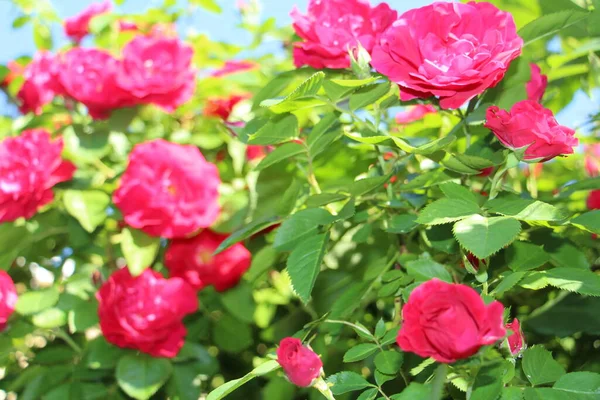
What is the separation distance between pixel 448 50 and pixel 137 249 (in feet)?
2.24

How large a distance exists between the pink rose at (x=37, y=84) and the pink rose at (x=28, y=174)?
0.84 feet

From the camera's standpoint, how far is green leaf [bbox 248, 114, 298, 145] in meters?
0.84

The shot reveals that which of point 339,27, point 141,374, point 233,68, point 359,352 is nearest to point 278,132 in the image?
point 339,27

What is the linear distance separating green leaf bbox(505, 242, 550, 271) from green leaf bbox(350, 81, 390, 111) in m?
0.23

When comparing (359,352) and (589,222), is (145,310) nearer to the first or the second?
(359,352)

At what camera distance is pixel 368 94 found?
0.81 metres

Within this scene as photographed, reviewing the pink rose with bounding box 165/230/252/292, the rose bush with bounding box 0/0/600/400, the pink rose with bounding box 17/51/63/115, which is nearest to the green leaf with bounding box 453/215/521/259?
the rose bush with bounding box 0/0/600/400

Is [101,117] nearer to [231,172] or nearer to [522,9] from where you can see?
[231,172]

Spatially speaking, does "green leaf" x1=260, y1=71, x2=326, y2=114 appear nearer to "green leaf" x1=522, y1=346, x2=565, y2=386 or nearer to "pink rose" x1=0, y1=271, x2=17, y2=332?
"green leaf" x1=522, y1=346, x2=565, y2=386

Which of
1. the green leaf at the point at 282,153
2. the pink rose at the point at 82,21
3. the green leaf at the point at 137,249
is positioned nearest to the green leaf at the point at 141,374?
the green leaf at the point at 137,249

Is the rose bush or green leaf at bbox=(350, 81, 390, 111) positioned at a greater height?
green leaf at bbox=(350, 81, 390, 111)

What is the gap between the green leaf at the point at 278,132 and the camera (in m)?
0.84

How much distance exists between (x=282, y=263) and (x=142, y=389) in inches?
11.6

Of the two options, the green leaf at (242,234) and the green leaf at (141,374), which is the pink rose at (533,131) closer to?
the green leaf at (242,234)
